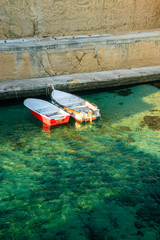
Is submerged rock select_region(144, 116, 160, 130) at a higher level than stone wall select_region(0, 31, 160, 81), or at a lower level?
lower

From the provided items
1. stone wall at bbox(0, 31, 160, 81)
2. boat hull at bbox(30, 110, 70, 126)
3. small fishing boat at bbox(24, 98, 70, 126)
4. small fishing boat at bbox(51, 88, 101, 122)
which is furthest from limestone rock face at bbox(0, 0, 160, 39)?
boat hull at bbox(30, 110, 70, 126)

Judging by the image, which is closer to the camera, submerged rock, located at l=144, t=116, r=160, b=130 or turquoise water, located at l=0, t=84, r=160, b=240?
turquoise water, located at l=0, t=84, r=160, b=240

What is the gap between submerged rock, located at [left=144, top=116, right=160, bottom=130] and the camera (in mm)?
9117

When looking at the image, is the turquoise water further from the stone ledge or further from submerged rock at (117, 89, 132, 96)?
submerged rock at (117, 89, 132, 96)

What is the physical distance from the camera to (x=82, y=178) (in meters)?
6.70

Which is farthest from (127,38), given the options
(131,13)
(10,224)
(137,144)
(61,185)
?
(10,224)

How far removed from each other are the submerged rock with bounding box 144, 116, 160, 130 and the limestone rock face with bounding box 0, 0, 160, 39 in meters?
6.45

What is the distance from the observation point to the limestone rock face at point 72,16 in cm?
1259

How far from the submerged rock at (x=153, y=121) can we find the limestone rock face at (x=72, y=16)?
6454 millimetres

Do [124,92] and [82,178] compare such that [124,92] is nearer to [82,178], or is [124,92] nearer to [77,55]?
[77,55]

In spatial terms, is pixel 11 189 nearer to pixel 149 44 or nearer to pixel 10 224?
pixel 10 224

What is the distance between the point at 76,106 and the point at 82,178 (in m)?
3.79

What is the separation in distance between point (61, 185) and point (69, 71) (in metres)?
6.97

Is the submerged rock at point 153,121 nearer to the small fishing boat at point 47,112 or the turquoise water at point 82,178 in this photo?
the turquoise water at point 82,178
